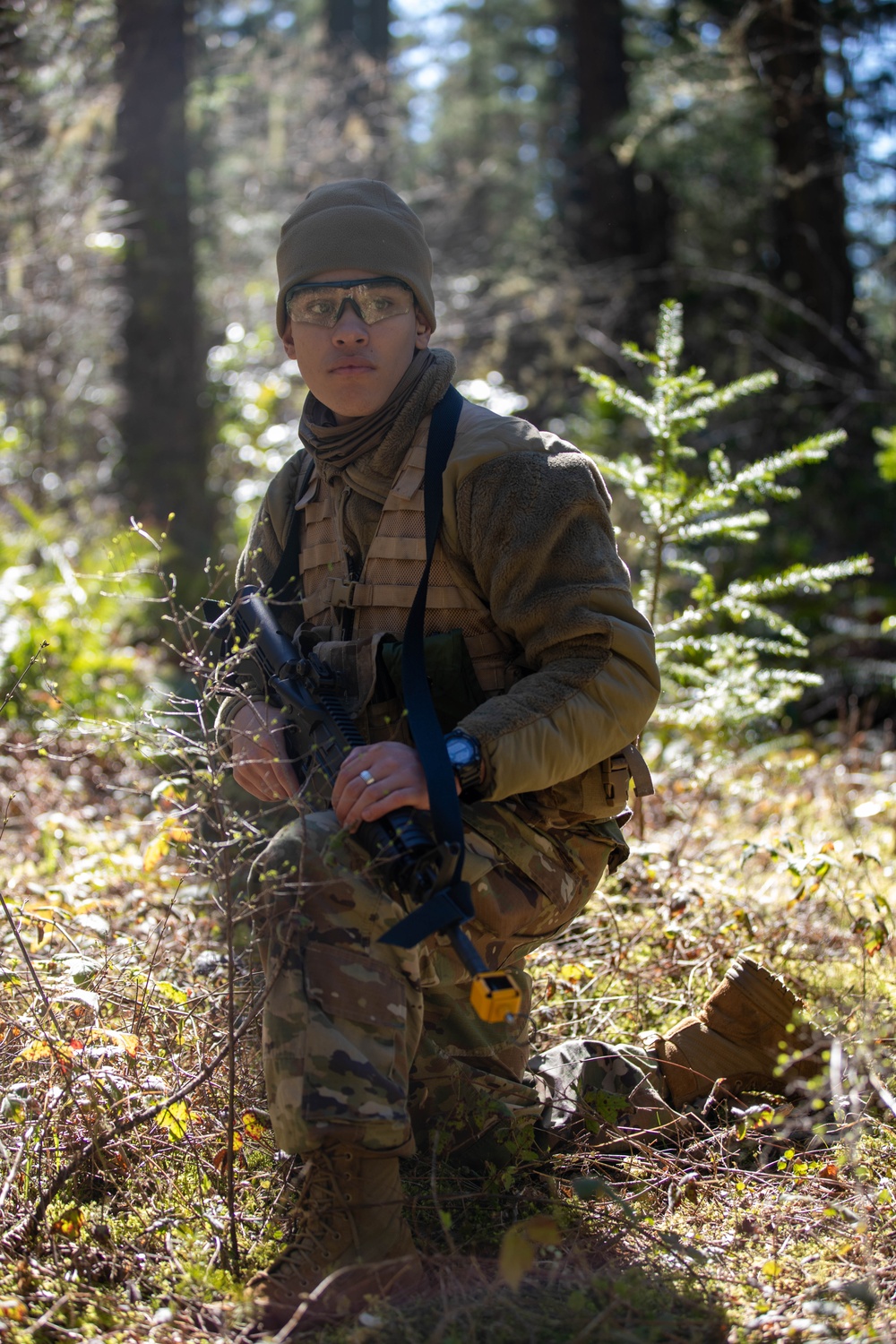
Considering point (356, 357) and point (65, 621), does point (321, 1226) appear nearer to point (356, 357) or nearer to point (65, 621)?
point (356, 357)

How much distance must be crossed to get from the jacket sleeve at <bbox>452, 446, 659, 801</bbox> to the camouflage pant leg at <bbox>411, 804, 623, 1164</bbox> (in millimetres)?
216

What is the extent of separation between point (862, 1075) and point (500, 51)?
2779 cm

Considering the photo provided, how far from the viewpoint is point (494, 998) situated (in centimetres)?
208

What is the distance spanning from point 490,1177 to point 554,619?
135 cm

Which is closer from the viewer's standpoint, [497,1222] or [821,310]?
[497,1222]

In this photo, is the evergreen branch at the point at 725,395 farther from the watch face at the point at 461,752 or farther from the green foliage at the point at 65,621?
the green foliage at the point at 65,621

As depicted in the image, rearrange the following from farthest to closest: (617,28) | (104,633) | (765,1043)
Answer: (617,28)
(104,633)
(765,1043)

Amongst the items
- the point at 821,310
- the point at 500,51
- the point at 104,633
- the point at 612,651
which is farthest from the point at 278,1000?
the point at 500,51

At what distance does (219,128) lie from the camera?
1480cm

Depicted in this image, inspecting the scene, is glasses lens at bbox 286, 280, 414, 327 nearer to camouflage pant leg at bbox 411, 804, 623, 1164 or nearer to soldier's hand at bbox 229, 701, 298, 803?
soldier's hand at bbox 229, 701, 298, 803

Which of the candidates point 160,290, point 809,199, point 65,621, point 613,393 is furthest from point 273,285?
point 613,393

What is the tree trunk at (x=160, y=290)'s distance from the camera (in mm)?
9945

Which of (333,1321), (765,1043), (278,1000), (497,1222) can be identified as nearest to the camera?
(333,1321)

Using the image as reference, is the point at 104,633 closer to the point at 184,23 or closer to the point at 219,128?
the point at 184,23
